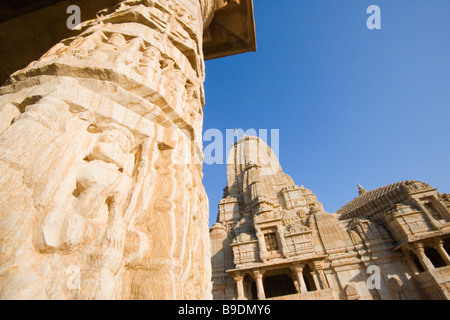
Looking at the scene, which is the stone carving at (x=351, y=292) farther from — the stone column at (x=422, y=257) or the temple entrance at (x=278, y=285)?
the stone column at (x=422, y=257)

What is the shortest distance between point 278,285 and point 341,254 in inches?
175

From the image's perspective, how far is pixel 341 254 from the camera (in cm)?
1255

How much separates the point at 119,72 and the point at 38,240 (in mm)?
1357

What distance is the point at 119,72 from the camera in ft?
5.77

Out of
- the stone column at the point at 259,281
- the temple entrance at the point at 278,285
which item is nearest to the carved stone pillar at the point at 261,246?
the stone column at the point at 259,281

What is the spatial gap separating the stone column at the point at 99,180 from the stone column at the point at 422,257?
14150 mm

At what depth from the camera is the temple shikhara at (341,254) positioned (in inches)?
431

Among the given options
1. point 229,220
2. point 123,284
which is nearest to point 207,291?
point 123,284

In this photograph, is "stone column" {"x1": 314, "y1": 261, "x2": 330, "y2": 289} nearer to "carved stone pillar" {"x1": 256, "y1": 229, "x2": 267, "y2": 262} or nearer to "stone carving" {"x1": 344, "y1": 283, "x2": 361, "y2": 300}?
"stone carving" {"x1": 344, "y1": 283, "x2": 361, "y2": 300}

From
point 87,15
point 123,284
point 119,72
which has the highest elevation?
point 87,15

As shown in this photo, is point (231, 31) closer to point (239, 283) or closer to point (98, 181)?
point (98, 181)

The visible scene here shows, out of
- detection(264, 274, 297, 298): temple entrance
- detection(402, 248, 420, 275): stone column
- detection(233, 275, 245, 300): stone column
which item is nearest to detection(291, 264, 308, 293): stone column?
detection(264, 274, 297, 298): temple entrance

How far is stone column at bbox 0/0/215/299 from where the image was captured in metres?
0.98
